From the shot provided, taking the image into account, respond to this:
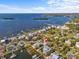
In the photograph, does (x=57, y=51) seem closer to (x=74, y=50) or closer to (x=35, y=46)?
(x=74, y=50)

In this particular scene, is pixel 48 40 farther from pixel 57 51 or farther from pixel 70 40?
pixel 57 51


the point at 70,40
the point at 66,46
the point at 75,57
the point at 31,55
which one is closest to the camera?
the point at 75,57

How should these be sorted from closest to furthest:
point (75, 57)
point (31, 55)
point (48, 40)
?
1. point (75, 57)
2. point (31, 55)
3. point (48, 40)

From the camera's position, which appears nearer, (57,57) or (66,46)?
(57,57)

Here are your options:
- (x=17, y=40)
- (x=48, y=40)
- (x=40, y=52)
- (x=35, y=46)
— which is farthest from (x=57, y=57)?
(x=17, y=40)

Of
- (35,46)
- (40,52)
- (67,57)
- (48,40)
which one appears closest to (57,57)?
(67,57)

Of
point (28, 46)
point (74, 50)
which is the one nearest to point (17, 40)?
point (28, 46)

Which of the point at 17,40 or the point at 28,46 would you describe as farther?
the point at 17,40

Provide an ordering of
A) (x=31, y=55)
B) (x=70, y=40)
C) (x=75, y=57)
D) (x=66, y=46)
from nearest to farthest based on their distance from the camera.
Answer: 1. (x=75, y=57)
2. (x=31, y=55)
3. (x=66, y=46)
4. (x=70, y=40)

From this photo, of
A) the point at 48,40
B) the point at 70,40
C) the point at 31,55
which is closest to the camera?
the point at 31,55
